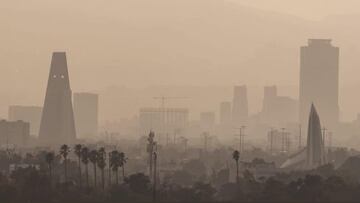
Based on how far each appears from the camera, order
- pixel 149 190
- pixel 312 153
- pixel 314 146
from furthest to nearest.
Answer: pixel 314 146, pixel 312 153, pixel 149 190

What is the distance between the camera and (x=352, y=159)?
429 feet

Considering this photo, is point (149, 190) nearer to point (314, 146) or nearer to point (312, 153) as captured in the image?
point (312, 153)

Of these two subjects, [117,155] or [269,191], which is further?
A: [117,155]

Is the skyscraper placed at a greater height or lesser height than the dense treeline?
greater

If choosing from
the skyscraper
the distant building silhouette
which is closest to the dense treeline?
the distant building silhouette

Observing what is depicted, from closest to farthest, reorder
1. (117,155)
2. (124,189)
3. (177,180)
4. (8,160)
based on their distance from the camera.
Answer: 1. (124,189)
2. (117,155)
3. (177,180)
4. (8,160)

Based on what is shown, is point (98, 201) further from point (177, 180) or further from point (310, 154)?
point (310, 154)

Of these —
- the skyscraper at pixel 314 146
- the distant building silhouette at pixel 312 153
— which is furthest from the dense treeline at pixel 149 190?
the skyscraper at pixel 314 146

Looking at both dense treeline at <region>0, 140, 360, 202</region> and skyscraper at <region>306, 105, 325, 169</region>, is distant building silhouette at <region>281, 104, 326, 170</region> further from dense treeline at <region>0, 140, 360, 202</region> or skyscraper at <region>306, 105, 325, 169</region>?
dense treeline at <region>0, 140, 360, 202</region>

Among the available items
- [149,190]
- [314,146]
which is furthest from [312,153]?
[149,190]

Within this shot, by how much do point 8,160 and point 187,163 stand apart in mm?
22058

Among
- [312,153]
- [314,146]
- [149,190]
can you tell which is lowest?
[149,190]

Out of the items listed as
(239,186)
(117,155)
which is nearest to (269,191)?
(239,186)

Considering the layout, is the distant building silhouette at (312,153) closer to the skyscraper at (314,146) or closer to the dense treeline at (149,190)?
the skyscraper at (314,146)
